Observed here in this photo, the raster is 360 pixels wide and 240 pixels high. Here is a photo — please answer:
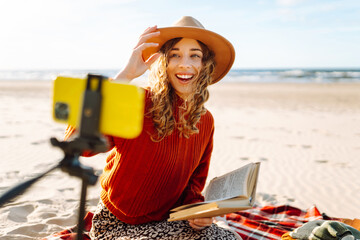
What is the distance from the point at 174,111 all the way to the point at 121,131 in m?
1.53

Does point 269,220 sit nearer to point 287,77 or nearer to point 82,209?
point 82,209

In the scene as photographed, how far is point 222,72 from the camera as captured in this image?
2.73m

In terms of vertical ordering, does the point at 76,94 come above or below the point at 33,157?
above

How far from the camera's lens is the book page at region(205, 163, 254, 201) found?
69.2 inches

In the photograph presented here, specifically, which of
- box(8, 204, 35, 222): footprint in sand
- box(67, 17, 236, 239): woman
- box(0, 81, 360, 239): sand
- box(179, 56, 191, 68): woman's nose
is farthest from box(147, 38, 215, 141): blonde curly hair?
box(8, 204, 35, 222): footprint in sand

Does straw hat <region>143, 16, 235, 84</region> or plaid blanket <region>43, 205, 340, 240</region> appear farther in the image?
plaid blanket <region>43, 205, 340, 240</region>

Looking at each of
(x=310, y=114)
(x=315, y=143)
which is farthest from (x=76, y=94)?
(x=310, y=114)

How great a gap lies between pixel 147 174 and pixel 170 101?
0.49 m

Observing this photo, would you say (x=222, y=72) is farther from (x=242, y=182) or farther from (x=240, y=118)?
(x=240, y=118)

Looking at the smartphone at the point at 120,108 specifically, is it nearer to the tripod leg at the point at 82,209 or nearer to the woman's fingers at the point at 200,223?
the tripod leg at the point at 82,209

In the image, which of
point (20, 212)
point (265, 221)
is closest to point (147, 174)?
point (265, 221)

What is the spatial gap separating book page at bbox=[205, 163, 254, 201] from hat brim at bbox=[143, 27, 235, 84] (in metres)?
0.90

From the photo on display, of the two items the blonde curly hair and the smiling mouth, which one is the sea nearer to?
the blonde curly hair

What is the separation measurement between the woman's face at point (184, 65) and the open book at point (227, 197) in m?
0.62
